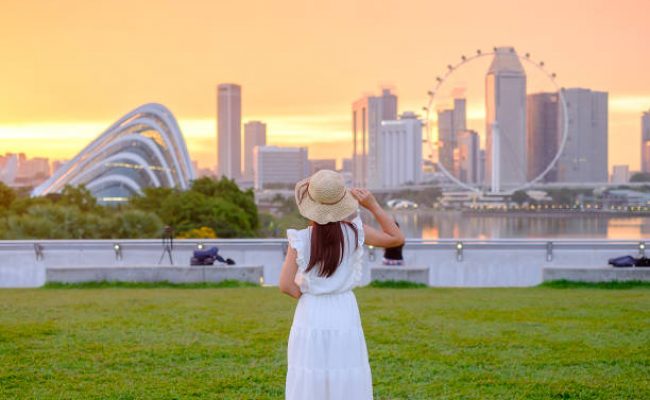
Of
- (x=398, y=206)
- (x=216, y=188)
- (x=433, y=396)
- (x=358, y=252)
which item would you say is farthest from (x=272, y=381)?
(x=398, y=206)

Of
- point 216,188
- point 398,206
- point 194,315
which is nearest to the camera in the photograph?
point 194,315

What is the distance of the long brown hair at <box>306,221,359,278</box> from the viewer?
14.1 feet

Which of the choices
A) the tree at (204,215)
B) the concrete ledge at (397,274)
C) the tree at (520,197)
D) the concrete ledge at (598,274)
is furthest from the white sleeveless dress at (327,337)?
the tree at (520,197)

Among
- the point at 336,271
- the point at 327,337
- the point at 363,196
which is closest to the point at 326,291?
the point at 336,271

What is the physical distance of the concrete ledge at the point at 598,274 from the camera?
12.7 meters

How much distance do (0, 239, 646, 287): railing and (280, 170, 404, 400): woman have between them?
11479 mm

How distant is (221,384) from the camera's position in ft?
20.8

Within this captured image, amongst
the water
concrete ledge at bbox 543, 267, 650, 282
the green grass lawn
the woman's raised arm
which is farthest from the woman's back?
the water

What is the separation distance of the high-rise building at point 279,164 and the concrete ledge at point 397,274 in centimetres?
9512

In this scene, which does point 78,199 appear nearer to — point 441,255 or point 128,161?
point 128,161

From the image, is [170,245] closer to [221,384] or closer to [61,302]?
[61,302]

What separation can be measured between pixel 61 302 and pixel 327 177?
727 centimetres

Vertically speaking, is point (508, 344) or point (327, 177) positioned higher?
point (327, 177)

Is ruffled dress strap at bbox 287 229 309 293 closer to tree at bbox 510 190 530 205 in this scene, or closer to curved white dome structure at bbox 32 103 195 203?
tree at bbox 510 190 530 205
